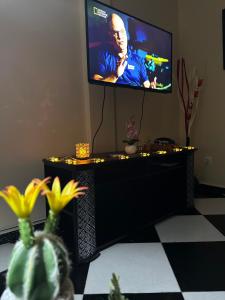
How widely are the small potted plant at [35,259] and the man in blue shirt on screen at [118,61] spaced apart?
1.25 meters

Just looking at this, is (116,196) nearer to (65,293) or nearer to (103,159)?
(103,159)

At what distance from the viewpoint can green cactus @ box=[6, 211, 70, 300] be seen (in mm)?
402

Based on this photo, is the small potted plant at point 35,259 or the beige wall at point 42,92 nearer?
the small potted plant at point 35,259

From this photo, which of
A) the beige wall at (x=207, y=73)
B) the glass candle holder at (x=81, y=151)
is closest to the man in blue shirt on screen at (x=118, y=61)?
the glass candle holder at (x=81, y=151)

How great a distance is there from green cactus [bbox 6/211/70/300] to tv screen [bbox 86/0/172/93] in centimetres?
125

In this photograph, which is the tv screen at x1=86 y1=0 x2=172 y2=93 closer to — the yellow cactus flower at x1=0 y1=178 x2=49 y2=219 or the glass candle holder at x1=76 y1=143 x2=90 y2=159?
the glass candle holder at x1=76 y1=143 x2=90 y2=159

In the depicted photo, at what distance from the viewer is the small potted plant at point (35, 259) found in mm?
404

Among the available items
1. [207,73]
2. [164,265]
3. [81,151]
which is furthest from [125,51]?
[164,265]

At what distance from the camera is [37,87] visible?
5.37 feet

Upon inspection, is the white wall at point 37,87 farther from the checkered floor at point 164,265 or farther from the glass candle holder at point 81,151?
the checkered floor at point 164,265

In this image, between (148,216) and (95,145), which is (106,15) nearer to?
(95,145)

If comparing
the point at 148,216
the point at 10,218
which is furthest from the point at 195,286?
the point at 10,218

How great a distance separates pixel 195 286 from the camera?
107 cm

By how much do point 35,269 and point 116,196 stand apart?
3.63ft
